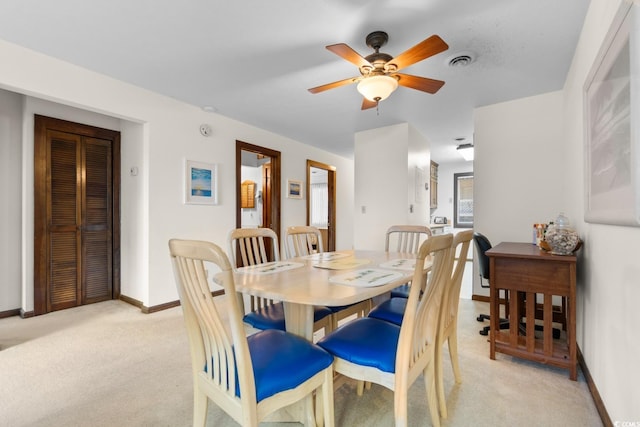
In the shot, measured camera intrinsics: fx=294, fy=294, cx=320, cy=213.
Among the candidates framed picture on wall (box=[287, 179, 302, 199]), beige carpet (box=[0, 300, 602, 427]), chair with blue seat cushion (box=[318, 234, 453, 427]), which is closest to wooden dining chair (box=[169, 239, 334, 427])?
chair with blue seat cushion (box=[318, 234, 453, 427])

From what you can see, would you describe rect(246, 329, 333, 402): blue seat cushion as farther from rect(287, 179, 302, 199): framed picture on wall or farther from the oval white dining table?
rect(287, 179, 302, 199): framed picture on wall

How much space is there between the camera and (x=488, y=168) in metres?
3.42

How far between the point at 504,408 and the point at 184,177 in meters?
3.44

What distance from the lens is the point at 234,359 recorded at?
3.49ft

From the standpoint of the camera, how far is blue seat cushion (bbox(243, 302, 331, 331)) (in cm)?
166

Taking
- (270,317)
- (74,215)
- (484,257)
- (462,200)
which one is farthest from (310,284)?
(462,200)

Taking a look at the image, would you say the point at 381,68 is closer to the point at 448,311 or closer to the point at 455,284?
the point at 455,284

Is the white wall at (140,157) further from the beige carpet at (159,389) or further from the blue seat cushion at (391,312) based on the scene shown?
the blue seat cushion at (391,312)

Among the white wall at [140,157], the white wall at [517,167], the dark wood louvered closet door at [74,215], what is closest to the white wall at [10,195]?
the white wall at [140,157]

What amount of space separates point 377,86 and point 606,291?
1.74m

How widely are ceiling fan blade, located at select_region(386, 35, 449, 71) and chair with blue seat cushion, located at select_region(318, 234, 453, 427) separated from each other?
116 cm

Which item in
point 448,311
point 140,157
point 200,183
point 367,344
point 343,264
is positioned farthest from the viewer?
point 200,183

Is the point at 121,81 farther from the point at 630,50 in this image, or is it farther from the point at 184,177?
the point at 630,50

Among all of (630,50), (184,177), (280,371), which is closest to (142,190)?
(184,177)
